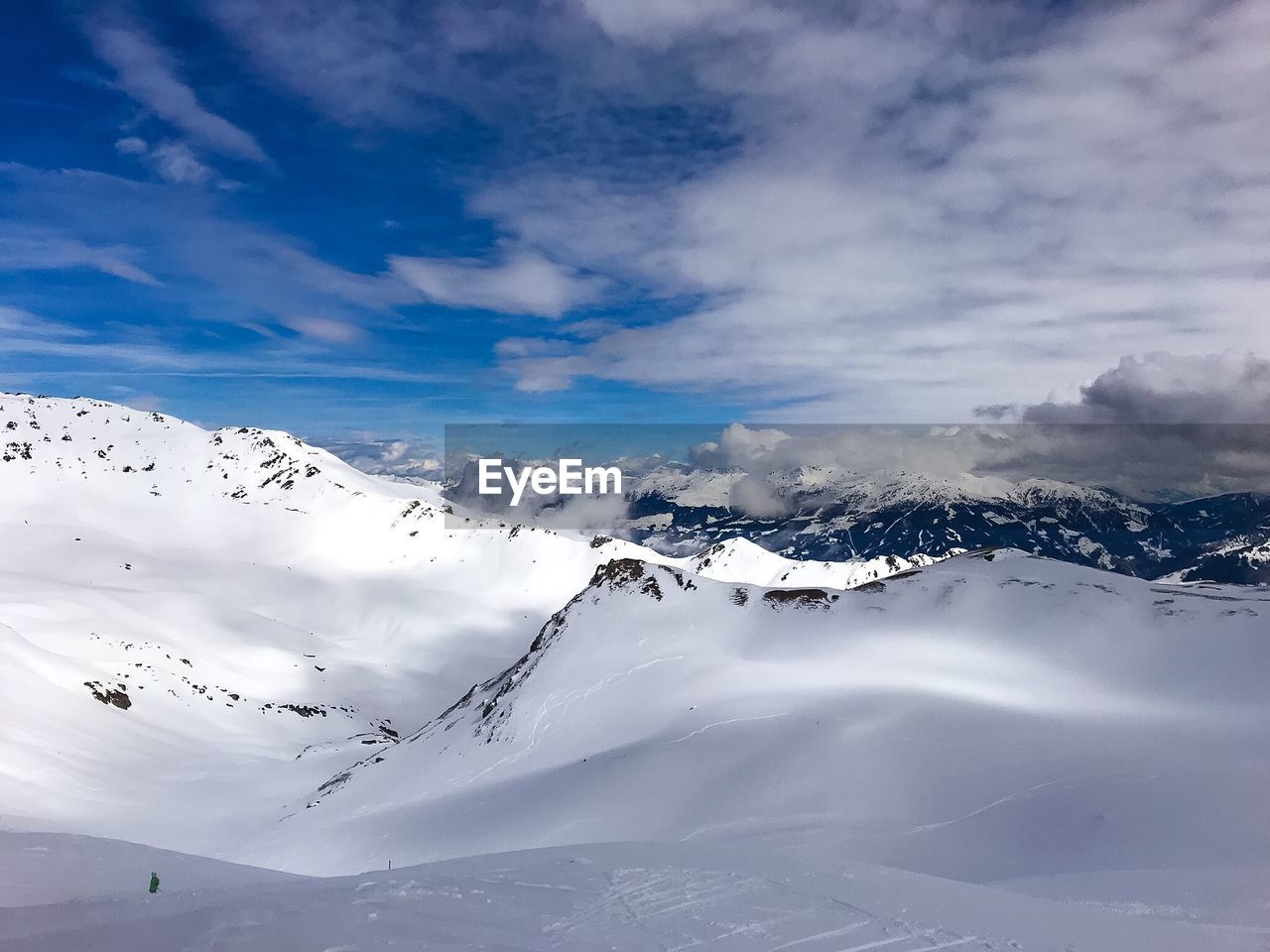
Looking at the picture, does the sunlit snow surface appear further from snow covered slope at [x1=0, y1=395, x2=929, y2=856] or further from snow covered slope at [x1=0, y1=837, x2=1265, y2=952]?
snow covered slope at [x1=0, y1=395, x2=929, y2=856]

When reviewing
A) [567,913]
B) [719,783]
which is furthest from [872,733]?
[567,913]

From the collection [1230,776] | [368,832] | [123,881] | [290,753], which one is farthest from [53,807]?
[1230,776]

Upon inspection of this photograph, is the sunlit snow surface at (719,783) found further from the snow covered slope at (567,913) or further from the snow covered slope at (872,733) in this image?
the snow covered slope at (872,733)

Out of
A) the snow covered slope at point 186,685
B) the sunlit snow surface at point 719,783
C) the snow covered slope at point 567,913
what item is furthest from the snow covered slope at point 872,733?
the snow covered slope at point 186,685

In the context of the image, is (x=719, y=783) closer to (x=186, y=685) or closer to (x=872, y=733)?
(x=872, y=733)

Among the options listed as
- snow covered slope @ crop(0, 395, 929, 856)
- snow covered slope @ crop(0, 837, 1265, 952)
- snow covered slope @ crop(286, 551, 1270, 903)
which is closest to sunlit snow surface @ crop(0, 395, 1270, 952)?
snow covered slope @ crop(0, 837, 1265, 952)

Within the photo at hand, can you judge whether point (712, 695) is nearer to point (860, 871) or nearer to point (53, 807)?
point (860, 871)
